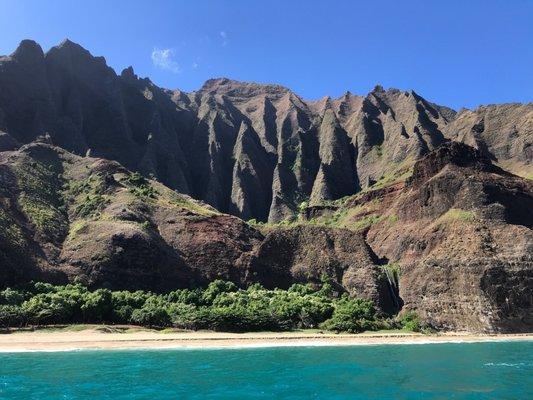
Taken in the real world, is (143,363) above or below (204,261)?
below

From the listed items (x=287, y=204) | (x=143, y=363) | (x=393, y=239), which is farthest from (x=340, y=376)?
(x=287, y=204)

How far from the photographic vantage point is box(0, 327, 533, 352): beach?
63.5 meters

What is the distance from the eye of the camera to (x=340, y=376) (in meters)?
43.8

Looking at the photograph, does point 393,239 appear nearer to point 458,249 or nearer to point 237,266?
point 458,249

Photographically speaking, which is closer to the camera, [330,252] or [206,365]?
[206,365]

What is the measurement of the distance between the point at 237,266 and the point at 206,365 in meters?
55.5

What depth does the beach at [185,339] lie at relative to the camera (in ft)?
208

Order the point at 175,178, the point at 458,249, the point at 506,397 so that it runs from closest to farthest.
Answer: the point at 506,397 → the point at 458,249 → the point at 175,178

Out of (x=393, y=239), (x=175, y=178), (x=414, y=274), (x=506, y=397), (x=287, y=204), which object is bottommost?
(x=506, y=397)

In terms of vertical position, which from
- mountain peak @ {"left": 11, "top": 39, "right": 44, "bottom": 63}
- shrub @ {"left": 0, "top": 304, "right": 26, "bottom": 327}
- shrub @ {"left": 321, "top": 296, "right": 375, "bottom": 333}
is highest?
mountain peak @ {"left": 11, "top": 39, "right": 44, "bottom": 63}

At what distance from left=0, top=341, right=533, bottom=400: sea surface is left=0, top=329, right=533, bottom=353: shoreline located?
418cm

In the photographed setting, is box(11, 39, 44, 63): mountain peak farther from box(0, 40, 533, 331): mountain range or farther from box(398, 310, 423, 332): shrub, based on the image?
box(398, 310, 423, 332): shrub

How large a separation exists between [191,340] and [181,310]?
37.7 feet

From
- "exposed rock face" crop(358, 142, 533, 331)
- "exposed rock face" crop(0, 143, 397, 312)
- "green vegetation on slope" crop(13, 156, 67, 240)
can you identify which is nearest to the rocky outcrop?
"exposed rock face" crop(0, 143, 397, 312)
